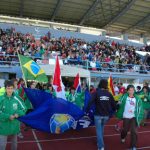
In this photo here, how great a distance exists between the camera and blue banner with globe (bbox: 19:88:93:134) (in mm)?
7961

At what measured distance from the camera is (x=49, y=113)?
8.45 meters

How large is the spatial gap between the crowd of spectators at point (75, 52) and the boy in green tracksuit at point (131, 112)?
48.3 ft

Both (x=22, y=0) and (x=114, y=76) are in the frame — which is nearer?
(x=114, y=76)

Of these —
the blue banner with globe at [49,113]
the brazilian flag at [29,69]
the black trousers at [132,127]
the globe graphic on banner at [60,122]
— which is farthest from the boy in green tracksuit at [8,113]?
the brazilian flag at [29,69]

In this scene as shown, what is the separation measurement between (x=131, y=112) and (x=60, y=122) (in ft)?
6.18

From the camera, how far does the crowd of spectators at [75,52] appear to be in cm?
2466

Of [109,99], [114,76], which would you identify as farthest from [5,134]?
[114,76]

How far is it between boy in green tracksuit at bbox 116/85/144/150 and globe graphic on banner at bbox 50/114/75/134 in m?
1.40

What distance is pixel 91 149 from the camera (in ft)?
29.2

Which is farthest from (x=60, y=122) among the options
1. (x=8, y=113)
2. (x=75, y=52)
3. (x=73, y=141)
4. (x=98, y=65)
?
(x=75, y=52)

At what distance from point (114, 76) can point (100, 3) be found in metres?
14.1

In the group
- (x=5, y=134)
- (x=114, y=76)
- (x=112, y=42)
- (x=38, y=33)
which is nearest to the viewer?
(x=5, y=134)

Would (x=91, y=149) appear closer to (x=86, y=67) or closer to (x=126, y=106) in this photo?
(x=126, y=106)

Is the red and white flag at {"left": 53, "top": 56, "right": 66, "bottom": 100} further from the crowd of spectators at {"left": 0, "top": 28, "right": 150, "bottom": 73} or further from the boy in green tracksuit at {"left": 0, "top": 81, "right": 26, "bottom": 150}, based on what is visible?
the crowd of spectators at {"left": 0, "top": 28, "right": 150, "bottom": 73}
